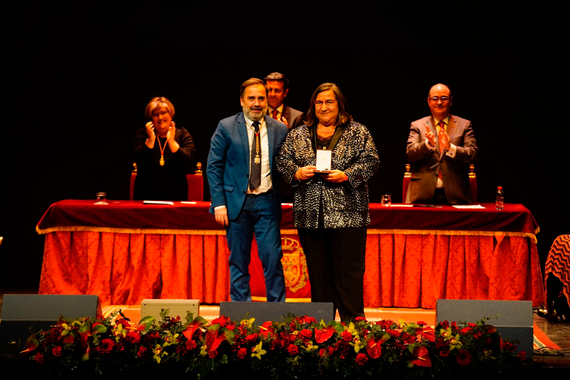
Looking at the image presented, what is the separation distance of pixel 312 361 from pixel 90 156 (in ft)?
12.9

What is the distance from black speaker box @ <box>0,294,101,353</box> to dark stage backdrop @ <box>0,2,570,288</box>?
3.01 meters

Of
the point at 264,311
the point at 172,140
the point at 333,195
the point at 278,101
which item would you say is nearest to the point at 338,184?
the point at 333,195

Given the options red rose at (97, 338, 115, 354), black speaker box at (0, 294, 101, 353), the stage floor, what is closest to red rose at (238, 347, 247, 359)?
red rose at (97, 338, 115, 354)

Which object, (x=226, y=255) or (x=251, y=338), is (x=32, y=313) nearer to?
(x=251, y=338)

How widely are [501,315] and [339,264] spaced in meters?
0.94

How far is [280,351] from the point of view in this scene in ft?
9.30

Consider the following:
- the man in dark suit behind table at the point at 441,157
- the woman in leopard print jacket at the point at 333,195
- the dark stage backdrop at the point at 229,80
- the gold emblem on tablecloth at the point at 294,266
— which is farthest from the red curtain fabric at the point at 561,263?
the gold emblem on tablecloth at the point at 294,266

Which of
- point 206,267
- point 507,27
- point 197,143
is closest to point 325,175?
point 206,267

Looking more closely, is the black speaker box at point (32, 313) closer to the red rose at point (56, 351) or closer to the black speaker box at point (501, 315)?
the red rose at point (56, 351)

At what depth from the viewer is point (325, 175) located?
11.4 feet

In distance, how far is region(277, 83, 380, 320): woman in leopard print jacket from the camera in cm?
350

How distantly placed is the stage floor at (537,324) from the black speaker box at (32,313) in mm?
1298

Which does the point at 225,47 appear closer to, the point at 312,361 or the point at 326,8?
the point at 326,8

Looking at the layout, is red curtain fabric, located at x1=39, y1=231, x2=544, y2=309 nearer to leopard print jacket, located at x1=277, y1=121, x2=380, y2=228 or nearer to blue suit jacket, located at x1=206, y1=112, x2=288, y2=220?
blue suit jacket, located at x1=206, y1=112, x2=288, y2=220
